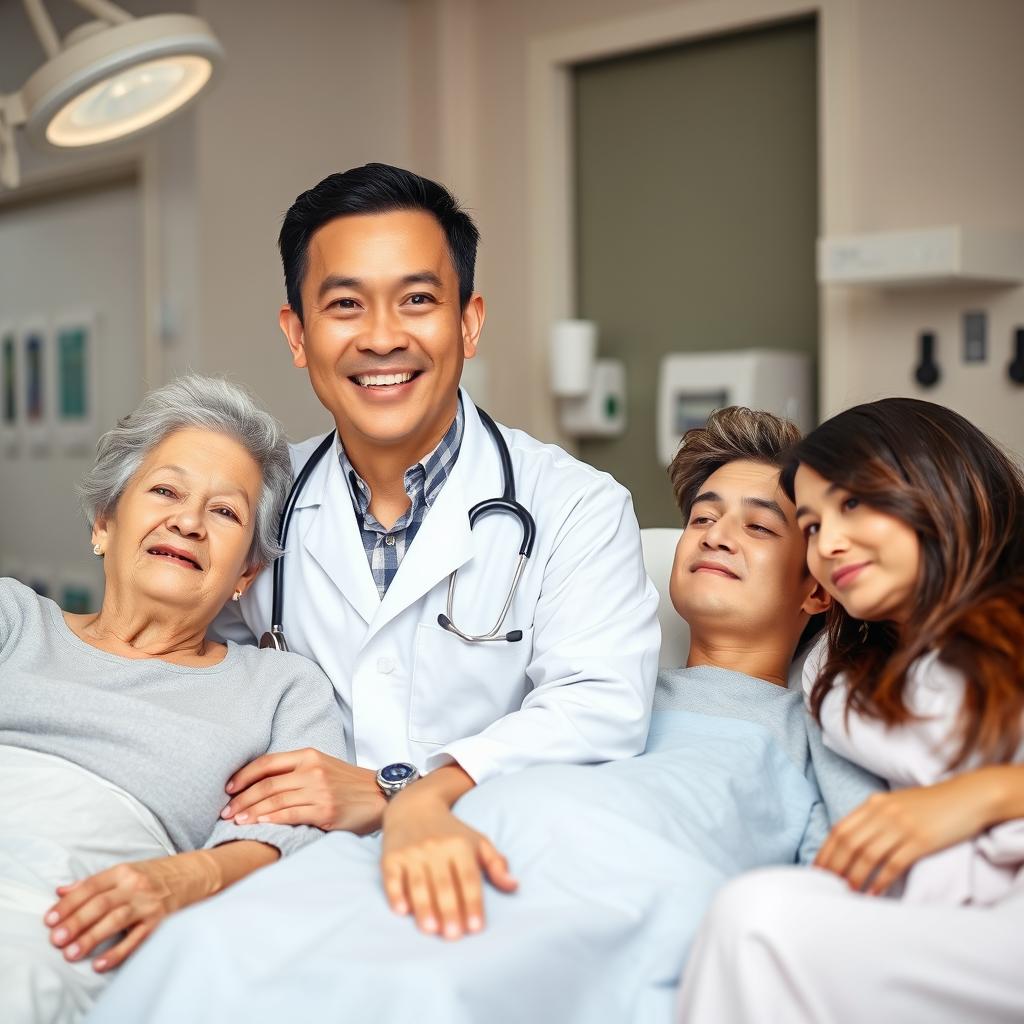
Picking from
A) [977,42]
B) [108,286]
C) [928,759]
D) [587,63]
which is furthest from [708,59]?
[928,759]

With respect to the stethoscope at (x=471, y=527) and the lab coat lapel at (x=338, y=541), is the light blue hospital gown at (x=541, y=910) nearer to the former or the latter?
the stethoscope at (x=471, y=527)

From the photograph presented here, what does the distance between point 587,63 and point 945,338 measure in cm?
146

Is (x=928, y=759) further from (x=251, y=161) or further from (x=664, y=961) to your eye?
(x=251, y=161)

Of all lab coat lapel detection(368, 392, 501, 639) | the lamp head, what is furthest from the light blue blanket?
the lamp head

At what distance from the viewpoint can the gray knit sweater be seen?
147cm

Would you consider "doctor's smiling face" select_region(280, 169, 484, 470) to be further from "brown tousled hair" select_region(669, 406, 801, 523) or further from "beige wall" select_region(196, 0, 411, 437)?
"beige wall" select_region(196, 0, 411, 437)

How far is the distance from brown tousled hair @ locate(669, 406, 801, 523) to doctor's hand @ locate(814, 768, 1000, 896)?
2.21ft

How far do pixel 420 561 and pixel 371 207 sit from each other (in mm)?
480

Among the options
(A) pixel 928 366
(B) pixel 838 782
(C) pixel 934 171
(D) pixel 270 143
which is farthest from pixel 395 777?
(D) pixel 270 143

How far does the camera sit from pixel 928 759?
1.28 m

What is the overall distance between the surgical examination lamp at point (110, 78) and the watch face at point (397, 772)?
112 cm

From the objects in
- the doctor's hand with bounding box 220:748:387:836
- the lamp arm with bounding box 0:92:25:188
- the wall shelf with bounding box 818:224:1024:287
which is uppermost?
the lamp arm with bounding box 0:92:25:188

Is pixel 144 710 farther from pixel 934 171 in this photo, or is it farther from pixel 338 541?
pixel 934 171

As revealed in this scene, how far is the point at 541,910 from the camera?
119 centimetres
